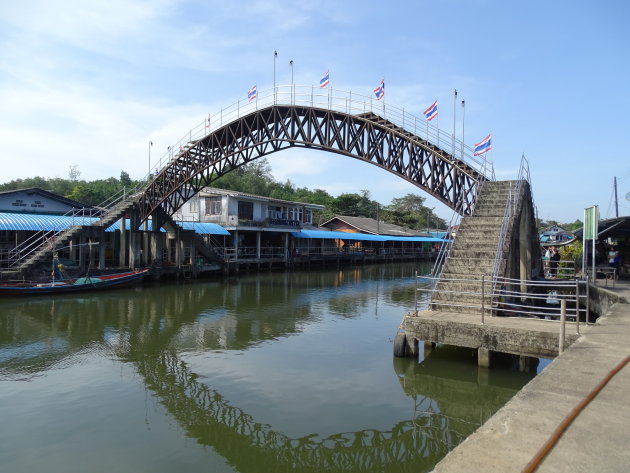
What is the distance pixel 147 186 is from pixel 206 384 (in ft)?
73.5

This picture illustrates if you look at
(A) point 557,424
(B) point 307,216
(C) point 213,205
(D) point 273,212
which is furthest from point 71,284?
(B) point 307,216

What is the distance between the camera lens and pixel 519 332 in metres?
8.97

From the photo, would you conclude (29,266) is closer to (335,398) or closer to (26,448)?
(26,448)

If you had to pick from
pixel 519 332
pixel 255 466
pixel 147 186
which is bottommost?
pixel 255 466

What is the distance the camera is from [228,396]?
909 cm

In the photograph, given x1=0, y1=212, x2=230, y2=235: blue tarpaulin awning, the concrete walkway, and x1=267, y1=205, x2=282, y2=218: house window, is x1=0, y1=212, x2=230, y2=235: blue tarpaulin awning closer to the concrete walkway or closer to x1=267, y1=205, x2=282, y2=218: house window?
x1=267, y1=205, x2=282, y2=218: house window

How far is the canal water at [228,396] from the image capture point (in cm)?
677

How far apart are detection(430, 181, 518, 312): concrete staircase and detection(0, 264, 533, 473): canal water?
4.67 ft

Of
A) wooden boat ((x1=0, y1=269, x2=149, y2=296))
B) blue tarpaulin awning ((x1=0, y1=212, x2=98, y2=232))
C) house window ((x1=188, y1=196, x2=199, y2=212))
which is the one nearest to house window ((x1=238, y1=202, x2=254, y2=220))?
house window ((x1=188, y1=196, x2=199, y2=212))

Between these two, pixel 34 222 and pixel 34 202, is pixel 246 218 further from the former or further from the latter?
pixel 34 222

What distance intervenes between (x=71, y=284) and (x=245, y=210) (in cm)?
1841

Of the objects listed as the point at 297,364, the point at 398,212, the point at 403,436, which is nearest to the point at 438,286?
the point at 297,364

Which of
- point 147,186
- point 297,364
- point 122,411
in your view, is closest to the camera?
point 122,411

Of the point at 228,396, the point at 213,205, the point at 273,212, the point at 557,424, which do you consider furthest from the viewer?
the point at 273,212
